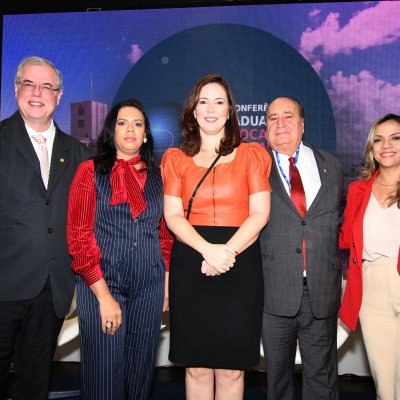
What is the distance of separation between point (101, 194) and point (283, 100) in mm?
1280

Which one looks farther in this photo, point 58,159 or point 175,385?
point 175,385

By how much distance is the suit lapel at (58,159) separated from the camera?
8.11 ft

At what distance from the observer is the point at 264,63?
4.14m

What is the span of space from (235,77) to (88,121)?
1.38 m

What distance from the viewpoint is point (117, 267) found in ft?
7.64

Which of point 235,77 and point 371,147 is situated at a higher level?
point 235,77

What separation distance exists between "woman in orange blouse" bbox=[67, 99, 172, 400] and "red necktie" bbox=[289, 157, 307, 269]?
2.52ft

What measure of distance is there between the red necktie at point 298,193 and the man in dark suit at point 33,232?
4.01 ft

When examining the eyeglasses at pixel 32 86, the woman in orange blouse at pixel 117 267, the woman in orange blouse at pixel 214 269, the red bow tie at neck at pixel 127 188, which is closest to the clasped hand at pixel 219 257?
the woman in orange blouse at pixel 214 269

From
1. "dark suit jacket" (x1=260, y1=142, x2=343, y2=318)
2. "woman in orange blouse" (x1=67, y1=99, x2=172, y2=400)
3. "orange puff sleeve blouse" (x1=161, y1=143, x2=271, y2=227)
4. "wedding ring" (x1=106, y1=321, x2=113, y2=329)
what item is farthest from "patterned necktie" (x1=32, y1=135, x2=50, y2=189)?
"dark suit jacket" (x1=260, y1=142, x2=343, y2=318)

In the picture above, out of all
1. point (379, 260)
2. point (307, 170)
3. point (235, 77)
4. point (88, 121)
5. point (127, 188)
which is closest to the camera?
point (127, 188)

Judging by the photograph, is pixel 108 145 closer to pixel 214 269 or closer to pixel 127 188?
pixel 127 188

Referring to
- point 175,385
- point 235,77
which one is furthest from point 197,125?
point 175,385

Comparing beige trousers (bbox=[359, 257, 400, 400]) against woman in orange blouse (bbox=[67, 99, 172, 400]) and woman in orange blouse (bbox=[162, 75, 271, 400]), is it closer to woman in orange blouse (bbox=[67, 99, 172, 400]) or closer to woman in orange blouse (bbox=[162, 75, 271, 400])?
woman in orange blouse (bbox=[162, 75, 271, 400])
